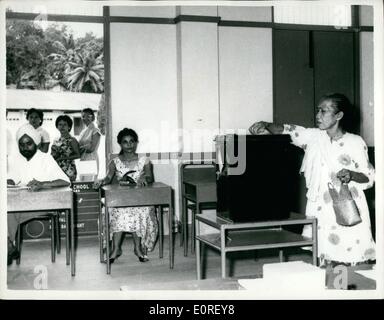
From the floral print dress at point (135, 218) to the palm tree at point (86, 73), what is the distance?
1432 mm

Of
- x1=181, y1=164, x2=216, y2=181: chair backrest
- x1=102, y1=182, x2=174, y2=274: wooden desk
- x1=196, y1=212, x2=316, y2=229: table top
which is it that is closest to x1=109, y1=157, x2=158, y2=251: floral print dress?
x1=102, y1=182, x2=174, y2=274: wooden desk

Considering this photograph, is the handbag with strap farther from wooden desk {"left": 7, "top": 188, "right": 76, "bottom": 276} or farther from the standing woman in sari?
the standing woman in sari

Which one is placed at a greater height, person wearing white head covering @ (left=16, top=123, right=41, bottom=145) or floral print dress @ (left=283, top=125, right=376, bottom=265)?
person wearing white head covering @ (left=16, top=123, right=41, bottom=145)

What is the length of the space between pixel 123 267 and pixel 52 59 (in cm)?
268

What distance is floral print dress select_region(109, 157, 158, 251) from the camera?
14.5 feet

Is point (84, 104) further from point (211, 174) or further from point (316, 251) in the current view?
point (316, 251)

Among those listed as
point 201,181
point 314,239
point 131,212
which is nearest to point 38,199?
point 131,212

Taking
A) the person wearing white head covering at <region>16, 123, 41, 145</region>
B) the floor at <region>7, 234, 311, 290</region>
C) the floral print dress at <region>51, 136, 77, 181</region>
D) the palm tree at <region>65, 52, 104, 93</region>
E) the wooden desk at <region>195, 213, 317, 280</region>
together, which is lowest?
the floor at <region>7, 234, 311, 290</region>

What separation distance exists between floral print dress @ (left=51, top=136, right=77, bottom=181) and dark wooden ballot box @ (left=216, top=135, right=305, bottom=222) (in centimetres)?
311

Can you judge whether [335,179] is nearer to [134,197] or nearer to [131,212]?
[134,197]

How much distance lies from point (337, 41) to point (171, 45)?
2340 mm

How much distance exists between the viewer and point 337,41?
6.61 m

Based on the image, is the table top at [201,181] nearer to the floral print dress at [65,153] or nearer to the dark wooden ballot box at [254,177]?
the floral print dress at [65,153]
